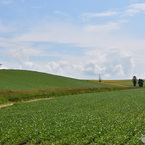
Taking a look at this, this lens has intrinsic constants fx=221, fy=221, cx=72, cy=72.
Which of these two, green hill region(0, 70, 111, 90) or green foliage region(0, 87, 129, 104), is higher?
green hill region(0, 70, 111, 90)

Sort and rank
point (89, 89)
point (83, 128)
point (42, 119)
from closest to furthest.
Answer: point (83, 128), point (42, 119), point (89, 89)

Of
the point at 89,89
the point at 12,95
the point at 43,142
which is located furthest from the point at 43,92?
the point at 43,142

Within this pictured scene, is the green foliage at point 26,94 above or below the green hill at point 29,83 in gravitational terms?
below

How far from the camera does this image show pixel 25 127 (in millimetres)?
21078

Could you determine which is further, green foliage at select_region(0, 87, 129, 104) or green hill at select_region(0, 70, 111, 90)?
green hill at select_region(0, 70, 111, 90)

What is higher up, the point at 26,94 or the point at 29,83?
the point at 29,83

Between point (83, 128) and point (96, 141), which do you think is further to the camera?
point (83, 128)

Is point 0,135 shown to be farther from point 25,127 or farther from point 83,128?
point 83,128

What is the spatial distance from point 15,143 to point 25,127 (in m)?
3.64

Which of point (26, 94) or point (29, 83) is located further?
point (29, 83)

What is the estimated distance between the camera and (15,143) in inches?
687

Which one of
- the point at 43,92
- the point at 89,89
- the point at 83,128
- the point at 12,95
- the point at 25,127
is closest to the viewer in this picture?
the point at 83,128

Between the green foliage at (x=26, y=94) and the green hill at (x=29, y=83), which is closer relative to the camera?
the green foliage at (x=26, y=94)

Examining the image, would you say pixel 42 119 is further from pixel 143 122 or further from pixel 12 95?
pixel 12 95
